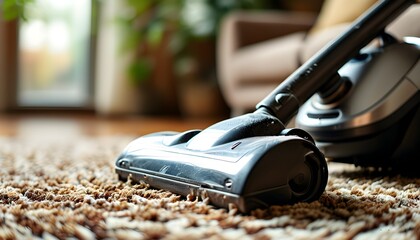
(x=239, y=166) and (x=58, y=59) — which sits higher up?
(x=239, y=166)

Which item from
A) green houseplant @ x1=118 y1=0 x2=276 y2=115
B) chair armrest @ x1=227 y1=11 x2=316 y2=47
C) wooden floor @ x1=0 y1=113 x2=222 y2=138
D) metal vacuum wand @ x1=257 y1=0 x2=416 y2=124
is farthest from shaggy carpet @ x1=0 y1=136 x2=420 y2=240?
green houseplant @ x1=118 y1=0 x2=276 y2=115

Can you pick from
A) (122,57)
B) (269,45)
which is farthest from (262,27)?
(122,57)

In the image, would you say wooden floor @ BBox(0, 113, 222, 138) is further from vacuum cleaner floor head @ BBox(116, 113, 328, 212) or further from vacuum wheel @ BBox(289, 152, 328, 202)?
vacuum wheel @ BBox(289, 152, 328, 202)

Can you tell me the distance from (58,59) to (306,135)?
3.14 m

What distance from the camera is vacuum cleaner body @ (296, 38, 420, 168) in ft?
2.88

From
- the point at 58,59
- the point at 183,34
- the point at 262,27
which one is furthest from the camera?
the point at 58,59

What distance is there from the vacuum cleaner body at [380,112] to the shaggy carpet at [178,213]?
0.14ft

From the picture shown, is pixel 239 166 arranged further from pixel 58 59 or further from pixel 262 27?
pixel 58 59

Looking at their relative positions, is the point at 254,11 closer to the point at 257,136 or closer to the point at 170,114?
the point at 170,114

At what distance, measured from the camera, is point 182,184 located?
2.31 ft

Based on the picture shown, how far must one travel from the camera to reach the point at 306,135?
73 centimetres

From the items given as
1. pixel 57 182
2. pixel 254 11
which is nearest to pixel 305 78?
pixel 57 182

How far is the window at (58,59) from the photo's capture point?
3.50m

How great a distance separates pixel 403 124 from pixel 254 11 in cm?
234
